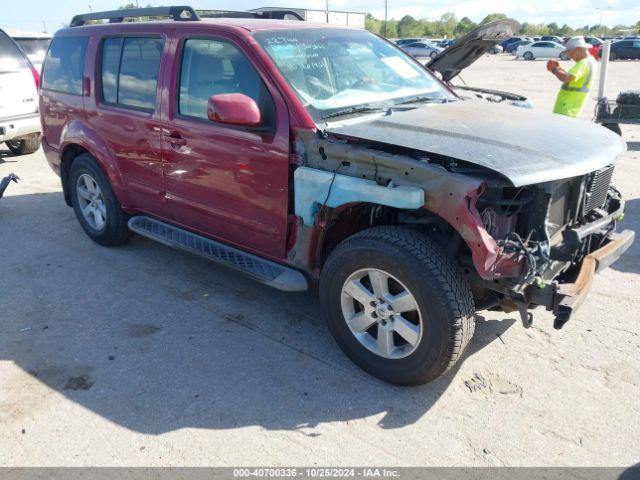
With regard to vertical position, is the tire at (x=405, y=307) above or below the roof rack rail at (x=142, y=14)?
below

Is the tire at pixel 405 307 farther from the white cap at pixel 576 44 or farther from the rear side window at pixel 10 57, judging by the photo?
the rear side window at pixel 10 57

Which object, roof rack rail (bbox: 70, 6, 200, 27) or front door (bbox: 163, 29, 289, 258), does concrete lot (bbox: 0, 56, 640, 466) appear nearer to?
front door (bbox: 163, 29, 289, 258)

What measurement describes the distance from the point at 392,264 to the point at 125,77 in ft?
9.85

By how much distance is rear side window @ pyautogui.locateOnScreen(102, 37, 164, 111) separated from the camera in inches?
171

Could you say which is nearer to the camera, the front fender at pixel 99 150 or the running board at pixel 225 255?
the running board at pixel 225 255

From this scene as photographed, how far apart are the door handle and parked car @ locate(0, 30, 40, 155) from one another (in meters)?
5.64

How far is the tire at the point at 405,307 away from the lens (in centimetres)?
290

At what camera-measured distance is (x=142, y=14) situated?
4.80 m

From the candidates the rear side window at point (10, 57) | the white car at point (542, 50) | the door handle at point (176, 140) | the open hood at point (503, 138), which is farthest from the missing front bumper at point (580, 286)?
the white car at point (542, 50)

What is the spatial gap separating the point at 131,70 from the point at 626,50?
42.0 m

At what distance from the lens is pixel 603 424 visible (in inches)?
114

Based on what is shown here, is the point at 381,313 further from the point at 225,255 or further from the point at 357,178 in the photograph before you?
the point at 225,255

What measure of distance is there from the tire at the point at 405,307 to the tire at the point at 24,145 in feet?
Answer: 27.1

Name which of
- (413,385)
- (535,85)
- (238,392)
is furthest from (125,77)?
(535,85)
